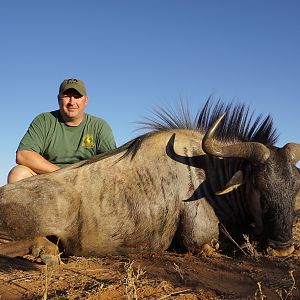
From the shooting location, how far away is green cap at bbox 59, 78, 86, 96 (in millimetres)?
6727

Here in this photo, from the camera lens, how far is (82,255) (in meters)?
4.91

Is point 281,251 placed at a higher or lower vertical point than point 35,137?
lower

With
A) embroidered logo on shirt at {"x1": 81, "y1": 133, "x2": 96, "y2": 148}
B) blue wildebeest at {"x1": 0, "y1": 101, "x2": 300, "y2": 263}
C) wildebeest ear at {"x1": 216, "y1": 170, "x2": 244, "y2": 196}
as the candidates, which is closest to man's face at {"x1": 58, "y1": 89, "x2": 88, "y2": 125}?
embroidered logo on shirt at {"x1": 81, "y1": 133, "x2": 96, "y2": 148}

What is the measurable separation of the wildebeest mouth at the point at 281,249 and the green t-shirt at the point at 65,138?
313cm

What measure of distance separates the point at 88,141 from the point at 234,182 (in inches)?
109

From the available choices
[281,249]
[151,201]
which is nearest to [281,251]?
→ [281,249]

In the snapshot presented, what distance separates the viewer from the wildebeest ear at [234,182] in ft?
15.3

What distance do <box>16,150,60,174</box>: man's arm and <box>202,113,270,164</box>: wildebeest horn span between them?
229 centimetres

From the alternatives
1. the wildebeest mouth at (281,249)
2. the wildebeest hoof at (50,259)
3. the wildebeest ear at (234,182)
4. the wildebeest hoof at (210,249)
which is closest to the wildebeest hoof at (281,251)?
the wildebeest mouth at (281,249)

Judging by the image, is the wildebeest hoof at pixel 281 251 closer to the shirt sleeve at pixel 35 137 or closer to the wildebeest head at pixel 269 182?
the wildebeest head at pixel 269 182

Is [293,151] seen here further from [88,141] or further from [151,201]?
[88,141]

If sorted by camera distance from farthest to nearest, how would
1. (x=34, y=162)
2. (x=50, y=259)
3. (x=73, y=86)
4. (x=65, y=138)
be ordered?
1. (x=73, y=86)
2. (x=65, y=138)
3. (x=34, y=162)
4. (x=50, y=259)

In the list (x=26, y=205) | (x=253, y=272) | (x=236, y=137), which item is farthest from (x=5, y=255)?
(x=236, y=137)

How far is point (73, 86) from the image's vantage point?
6715 millimetres
